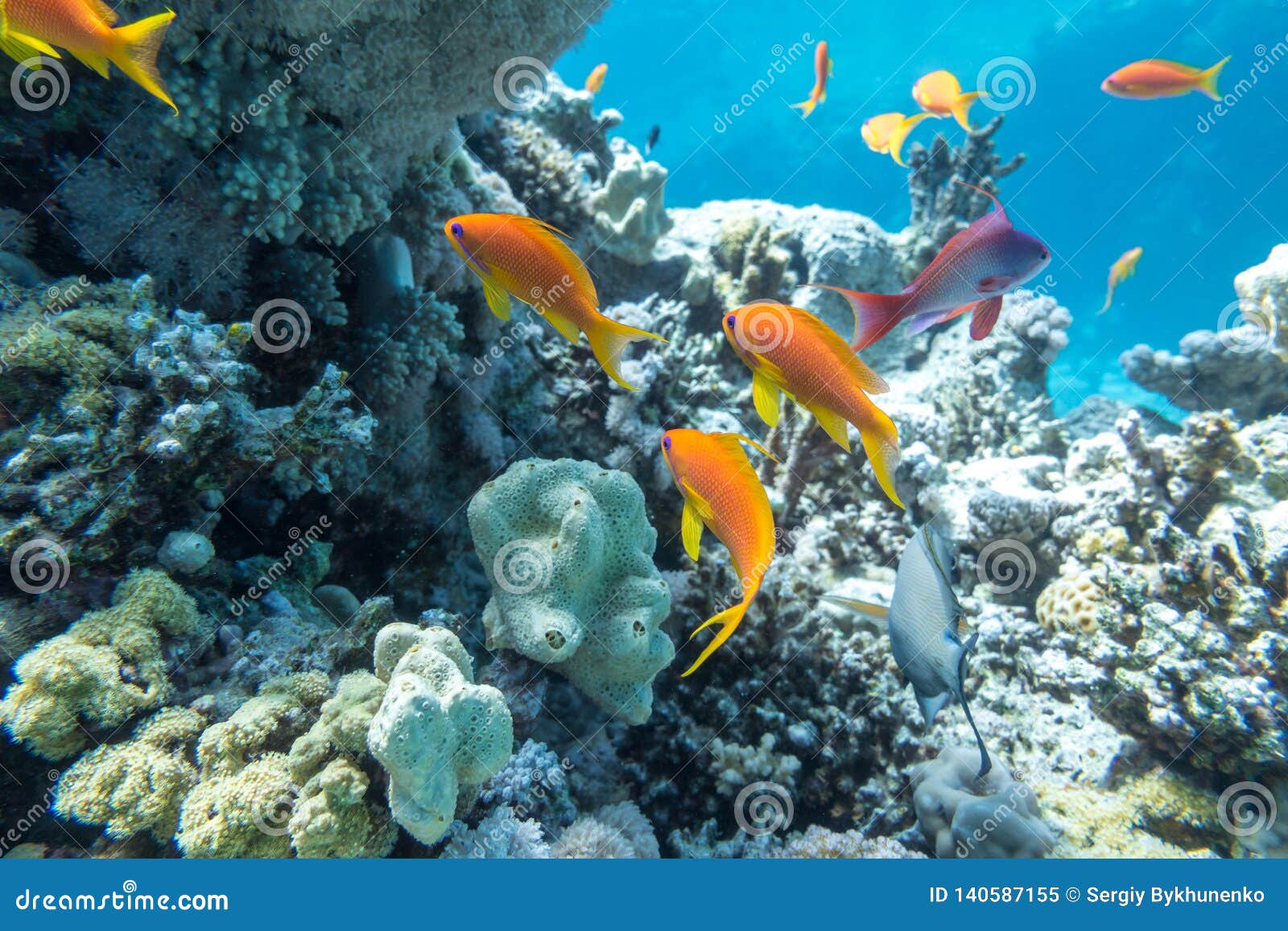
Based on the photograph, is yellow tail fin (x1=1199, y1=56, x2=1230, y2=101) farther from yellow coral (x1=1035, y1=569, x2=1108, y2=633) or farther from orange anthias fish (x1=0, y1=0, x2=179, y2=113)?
orange anthias fish (x1=0, y1=0, x2=179, y2=113)

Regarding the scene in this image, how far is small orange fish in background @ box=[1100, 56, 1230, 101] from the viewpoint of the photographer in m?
4.64

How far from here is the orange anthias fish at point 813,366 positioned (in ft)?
6.64

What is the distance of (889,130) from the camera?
19.1 ft

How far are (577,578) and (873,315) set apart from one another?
173cm

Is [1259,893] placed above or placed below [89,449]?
above

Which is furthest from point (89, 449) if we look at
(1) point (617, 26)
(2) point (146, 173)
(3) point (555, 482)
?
(1) point (617, 26)

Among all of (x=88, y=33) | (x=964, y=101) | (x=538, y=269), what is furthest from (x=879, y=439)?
(x=964, y=101)

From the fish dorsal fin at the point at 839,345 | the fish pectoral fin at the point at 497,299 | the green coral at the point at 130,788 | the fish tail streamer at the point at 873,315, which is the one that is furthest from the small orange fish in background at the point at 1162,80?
the green coral at the point at 130,788

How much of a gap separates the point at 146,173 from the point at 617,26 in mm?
49069

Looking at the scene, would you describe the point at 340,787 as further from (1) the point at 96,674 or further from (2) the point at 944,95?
(2) the point at 944,95

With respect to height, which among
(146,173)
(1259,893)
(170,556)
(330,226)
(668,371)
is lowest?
(170,556)

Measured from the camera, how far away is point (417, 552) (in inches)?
147

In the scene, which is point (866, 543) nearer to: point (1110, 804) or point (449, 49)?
point (1110, 804)

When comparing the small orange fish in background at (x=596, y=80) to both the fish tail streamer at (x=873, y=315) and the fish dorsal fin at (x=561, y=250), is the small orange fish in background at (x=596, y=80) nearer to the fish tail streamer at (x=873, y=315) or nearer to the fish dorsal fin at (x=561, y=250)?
the fish dorsal fin at (x=561, y=250)
